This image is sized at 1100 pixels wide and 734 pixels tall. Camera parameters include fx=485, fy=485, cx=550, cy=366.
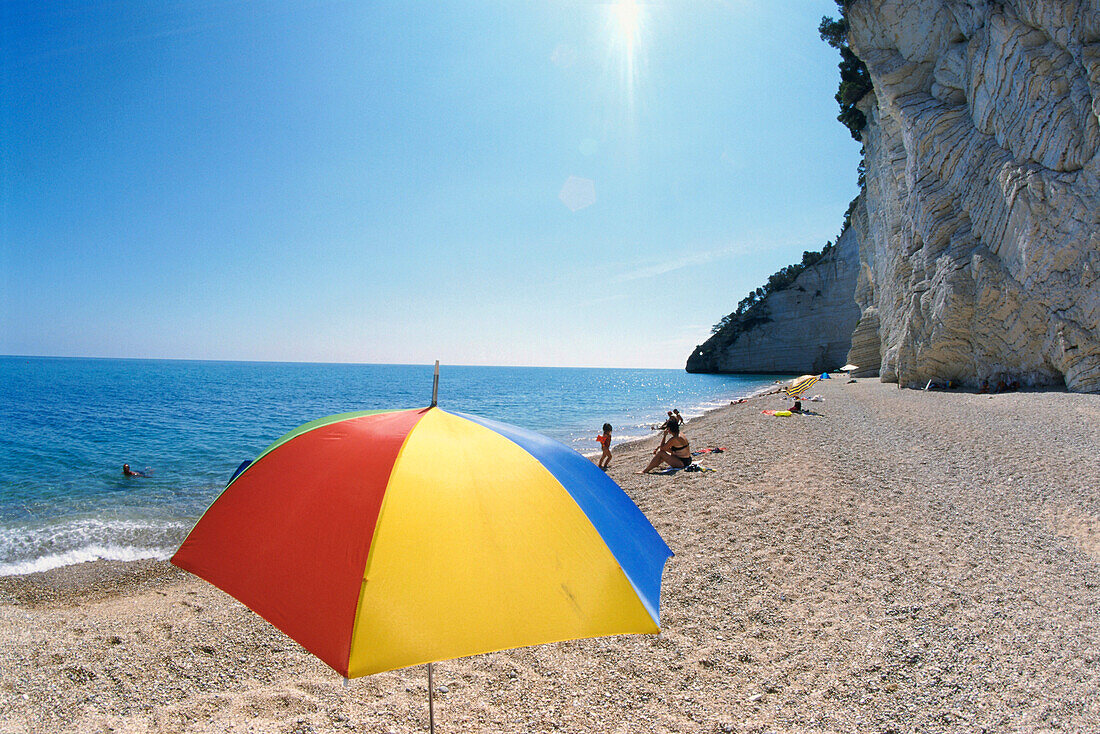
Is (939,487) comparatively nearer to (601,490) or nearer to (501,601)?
(601,490)

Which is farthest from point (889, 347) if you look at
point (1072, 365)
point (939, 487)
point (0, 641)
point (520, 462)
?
point (0, 641)

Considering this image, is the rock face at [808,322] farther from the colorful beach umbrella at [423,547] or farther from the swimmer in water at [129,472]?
the colorful beach umbrella at [423,547]

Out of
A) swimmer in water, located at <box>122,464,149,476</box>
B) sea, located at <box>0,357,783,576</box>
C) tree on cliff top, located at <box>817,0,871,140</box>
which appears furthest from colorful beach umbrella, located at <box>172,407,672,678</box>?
tree on cliff top, located at <box>817,0,871,140</box>

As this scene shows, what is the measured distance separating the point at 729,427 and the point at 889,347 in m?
18.8

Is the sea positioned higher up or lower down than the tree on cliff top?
lower down

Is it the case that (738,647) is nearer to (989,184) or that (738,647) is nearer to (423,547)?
(423,547)

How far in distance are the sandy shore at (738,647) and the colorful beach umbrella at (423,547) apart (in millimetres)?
2120

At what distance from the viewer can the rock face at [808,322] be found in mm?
58500

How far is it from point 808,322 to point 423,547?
70.4m

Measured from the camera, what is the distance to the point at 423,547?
1.78 metres

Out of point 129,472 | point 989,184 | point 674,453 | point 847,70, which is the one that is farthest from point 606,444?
point 847,70

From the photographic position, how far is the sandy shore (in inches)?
134

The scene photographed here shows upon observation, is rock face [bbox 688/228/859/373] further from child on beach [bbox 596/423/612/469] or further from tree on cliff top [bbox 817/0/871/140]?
child on beach [bbox 596/423/612/469]

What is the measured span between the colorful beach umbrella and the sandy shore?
2.12 m
